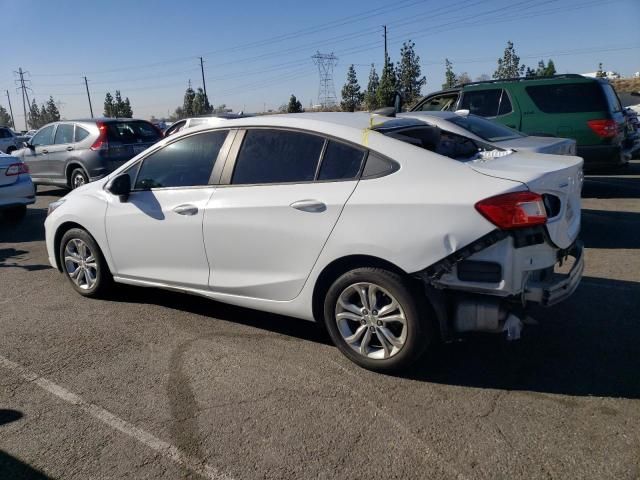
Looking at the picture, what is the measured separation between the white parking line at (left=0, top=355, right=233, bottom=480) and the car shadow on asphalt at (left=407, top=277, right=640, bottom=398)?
149 centimetres

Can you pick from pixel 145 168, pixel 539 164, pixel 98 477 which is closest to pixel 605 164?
pixel 539 164

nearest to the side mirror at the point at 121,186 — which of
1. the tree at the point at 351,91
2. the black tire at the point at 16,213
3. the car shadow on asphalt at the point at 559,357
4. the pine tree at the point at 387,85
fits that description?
the car shadow on asphalt at the point at 559,357

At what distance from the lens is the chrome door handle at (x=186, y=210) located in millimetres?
4242

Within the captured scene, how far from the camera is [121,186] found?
4668 mm

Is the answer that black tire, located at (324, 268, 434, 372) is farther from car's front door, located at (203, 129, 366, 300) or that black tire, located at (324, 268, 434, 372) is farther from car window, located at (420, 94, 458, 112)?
car window, located at (420, 94, 458, 112)

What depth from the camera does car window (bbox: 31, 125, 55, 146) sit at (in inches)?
478

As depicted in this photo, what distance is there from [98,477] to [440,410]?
72.6 inches

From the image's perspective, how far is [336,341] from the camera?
3713 millimetres

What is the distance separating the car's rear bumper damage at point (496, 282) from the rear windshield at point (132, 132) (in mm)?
9692

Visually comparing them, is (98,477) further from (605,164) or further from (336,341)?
(605,164)

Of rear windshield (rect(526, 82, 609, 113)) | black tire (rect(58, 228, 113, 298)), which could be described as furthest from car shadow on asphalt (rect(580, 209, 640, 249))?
black tire (rect(58, 228, 113, 298))

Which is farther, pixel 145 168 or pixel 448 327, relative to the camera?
pixel 145 168

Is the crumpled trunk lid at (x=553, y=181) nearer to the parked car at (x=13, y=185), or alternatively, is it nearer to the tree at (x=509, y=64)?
the parked car at (x=13, y=185)

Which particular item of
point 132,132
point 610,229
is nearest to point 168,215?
point 610,229
